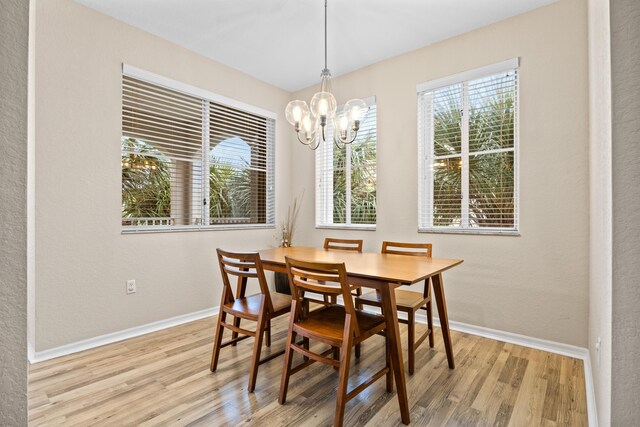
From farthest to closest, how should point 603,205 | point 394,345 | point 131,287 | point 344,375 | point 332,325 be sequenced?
point 131,287, point 332,325, point 394,345, point 344,375, point 603,205

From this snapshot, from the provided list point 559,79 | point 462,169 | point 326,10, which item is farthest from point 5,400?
point 559,79

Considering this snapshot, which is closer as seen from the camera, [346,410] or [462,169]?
[346,410]

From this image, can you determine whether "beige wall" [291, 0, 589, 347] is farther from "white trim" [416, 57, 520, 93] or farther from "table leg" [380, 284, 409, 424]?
"table leg" [380, 284, 409, 424]

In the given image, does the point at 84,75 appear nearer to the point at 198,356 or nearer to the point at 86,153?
the point at 86,153

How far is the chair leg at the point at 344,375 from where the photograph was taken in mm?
1611

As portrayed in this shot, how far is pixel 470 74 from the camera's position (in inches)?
118

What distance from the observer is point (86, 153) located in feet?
8.72

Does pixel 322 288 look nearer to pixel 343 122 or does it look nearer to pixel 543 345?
pixel 343 122

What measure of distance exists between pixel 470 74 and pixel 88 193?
11.5 feet

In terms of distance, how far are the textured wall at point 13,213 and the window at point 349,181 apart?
322 centimetres

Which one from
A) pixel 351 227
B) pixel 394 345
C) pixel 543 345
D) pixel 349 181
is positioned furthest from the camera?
pixel 349 181

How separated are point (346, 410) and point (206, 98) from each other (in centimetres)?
321
